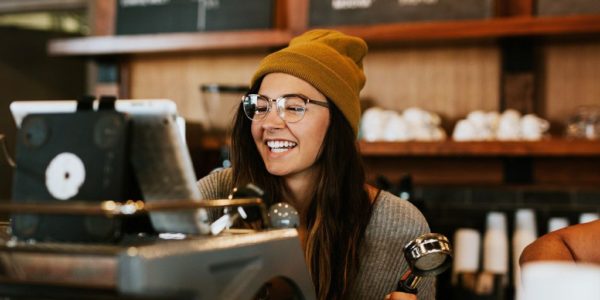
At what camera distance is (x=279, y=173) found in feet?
5.80

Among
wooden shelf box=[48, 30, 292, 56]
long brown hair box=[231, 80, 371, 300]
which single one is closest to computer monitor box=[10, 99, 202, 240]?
long brown hair box=[231, 80, 371, 300]

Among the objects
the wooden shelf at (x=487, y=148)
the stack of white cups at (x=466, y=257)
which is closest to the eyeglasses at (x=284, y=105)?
the wooden shelf at (x=487, y=148)

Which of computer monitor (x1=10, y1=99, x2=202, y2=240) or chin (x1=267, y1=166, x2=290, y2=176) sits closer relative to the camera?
computer monitor (x1=10, y1=99, x2=202, y2=240)

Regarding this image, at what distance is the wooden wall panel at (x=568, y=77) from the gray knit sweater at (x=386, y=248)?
4.17ft

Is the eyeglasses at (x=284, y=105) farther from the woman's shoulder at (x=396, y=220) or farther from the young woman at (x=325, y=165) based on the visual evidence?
the woman's shoulder at (x=396, y=220)

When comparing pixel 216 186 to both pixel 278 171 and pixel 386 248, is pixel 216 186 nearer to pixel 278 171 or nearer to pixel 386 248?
pixel 278 171

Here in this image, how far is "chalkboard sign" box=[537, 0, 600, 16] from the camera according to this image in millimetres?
2760

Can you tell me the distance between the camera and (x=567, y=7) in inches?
110

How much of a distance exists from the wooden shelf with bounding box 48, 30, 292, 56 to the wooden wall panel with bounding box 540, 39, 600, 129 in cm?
94

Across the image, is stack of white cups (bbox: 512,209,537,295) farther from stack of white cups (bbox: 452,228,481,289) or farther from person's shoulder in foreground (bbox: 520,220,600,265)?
person's shoulder in foreground (bbox: 520,220,600,265)

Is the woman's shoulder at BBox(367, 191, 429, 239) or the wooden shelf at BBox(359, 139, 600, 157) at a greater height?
the woman's shoulder at BBox(367, 191, 429, 239)

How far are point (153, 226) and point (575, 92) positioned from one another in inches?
88.4

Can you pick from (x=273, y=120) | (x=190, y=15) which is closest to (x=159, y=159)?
(x=273, y=120)

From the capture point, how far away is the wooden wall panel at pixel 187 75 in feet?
10.9
